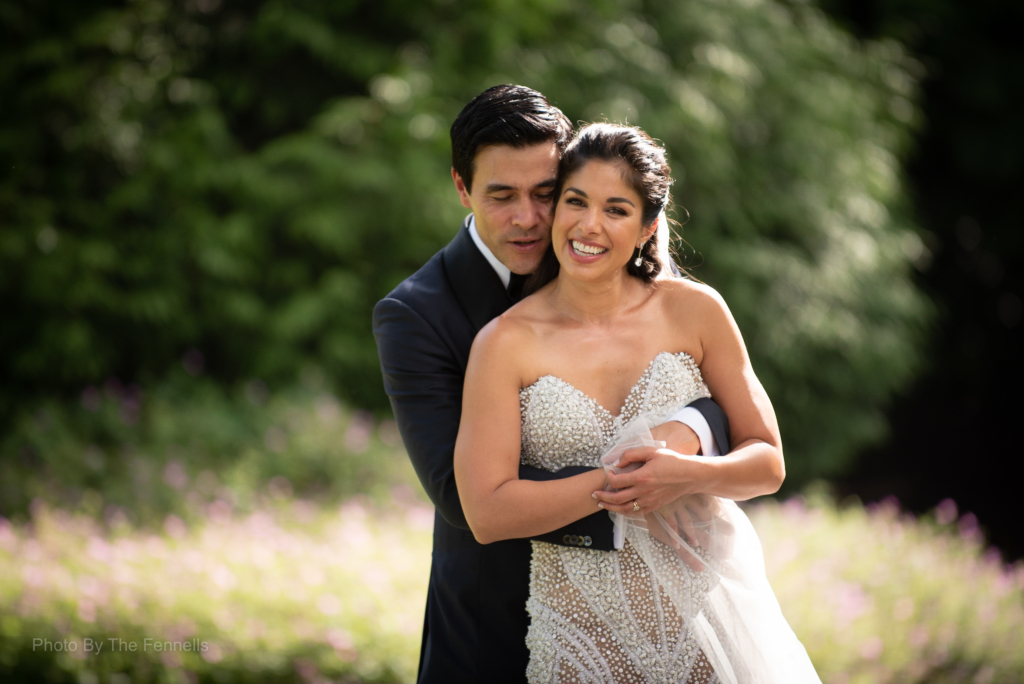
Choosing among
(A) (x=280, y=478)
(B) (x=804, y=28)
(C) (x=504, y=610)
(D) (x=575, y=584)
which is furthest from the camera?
(B) (x=804, y=28)

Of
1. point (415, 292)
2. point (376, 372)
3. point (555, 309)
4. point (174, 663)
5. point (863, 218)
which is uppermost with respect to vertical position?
point (863, 218)

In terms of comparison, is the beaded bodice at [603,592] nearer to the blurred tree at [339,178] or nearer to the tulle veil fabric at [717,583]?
the tulle veil fabric at [717,583]

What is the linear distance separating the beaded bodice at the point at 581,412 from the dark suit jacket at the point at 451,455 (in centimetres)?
9

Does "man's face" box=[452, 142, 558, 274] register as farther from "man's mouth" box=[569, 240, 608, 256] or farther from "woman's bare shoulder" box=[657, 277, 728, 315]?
"woman's bare shoulder" box=[657, 277, 728, 315]

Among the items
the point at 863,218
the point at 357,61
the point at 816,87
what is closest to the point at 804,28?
the point at 816,87

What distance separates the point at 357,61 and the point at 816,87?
4775 millimetres

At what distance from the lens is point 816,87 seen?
870 cm

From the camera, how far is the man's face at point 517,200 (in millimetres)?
2363

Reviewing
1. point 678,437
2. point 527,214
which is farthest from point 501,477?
point 527,214

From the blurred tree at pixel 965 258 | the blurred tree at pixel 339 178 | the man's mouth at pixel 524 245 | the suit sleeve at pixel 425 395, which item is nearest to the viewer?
the suit sleeve at pixel 425 395

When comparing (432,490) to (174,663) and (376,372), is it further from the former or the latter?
(376,372)

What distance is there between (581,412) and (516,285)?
554 mm

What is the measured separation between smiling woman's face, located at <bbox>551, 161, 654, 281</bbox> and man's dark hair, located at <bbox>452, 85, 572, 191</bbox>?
0.29 metres

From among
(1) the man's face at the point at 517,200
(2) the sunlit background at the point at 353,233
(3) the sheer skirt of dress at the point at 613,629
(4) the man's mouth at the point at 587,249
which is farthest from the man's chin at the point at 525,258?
(2) the sunlit background at the point at 353,233
